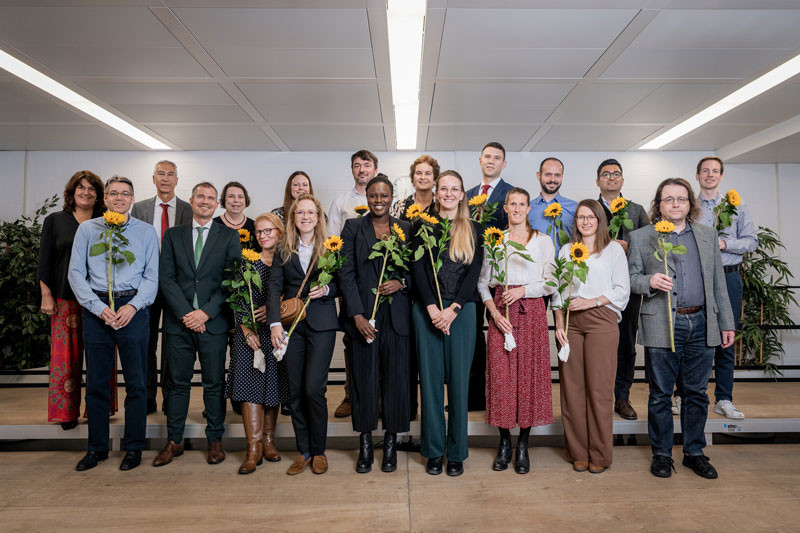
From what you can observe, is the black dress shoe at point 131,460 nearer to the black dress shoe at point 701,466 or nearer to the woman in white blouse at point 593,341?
the woman in white blouse at point 593,341

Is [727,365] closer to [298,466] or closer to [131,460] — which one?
[298,466]

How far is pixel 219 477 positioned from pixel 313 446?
0.61 m

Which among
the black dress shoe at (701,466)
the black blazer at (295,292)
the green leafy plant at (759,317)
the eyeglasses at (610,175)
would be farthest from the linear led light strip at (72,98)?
the green leafy plant at (759,317)

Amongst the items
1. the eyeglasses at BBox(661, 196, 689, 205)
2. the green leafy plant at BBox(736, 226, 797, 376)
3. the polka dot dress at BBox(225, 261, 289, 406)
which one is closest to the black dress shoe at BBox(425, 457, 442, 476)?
the polka dot dress at BBox(225, 261, 289, 406)

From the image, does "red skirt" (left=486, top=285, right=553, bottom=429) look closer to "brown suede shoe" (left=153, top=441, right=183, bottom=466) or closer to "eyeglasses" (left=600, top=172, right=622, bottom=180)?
"eyeglasses" (left=600, top=172, right=622, bottom=180)

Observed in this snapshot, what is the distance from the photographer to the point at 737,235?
3.64 metres

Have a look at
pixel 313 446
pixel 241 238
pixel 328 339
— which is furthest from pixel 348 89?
pixel 313 446

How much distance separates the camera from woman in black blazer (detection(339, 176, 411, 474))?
298cm

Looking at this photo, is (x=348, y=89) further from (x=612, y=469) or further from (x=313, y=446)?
(x=612, y=469)

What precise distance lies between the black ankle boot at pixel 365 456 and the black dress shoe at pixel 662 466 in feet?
5.76

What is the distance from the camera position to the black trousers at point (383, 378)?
9.77ft

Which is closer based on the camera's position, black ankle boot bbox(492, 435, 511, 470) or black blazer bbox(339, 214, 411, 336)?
black blazer bbox(339, 214, 411, 336)

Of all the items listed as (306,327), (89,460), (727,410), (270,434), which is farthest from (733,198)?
(89,460)

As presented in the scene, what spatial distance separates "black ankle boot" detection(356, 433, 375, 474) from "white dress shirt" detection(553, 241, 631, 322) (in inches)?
57.1
